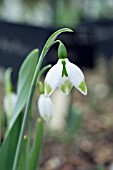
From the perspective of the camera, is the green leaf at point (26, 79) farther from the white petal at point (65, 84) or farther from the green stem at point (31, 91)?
the white petal at point (65, 84)

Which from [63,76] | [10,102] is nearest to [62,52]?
[63,76]

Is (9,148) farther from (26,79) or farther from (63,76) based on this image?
(63,76)

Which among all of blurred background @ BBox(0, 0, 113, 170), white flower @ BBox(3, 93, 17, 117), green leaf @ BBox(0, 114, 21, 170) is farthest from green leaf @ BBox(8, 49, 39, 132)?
blurred background @ BBox(0, 0, 113, 170)

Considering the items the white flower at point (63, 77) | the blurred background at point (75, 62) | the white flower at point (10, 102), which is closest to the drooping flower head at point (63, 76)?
the white flower at point (63, 77)

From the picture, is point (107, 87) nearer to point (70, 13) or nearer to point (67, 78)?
point (70, 13)

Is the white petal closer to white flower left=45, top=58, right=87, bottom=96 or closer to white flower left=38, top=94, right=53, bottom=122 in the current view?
white flower left=45, top=58, right=87, bottom=96
